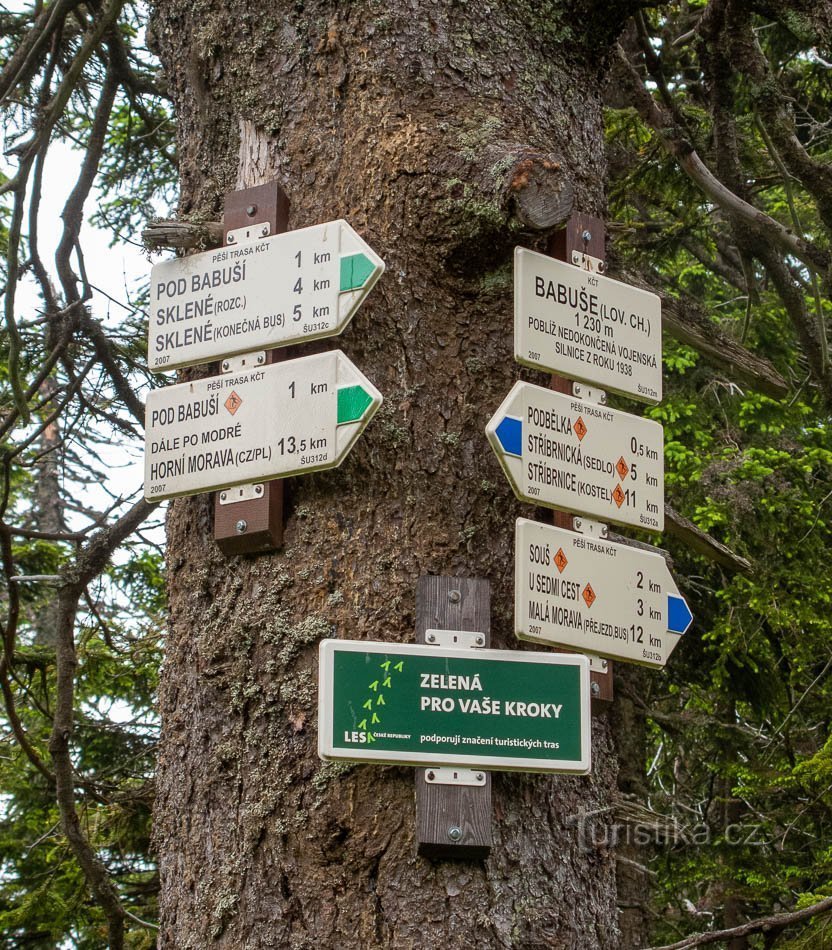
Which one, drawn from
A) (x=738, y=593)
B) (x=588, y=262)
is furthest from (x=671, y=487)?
(x=588, y=262)

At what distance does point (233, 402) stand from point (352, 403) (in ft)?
0.96

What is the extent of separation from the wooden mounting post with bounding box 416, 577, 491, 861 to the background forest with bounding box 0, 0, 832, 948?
977 millimetres

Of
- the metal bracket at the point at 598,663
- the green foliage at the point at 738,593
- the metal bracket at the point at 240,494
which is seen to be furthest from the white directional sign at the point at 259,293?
the green foliage at the point at 738,593

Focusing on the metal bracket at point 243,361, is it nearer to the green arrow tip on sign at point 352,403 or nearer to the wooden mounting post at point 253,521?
the wooden mounting post at point 253,521

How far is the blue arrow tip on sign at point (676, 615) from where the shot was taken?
2.63 metres

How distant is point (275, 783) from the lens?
7.47ft

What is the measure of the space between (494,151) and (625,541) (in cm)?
86

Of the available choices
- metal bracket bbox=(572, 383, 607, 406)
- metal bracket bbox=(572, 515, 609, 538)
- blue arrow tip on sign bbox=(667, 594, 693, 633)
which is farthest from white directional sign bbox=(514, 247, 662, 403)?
blue arrow tip on sign bbox=(667, 594, 693, 633)

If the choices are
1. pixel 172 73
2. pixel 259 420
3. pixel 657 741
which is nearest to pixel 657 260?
pixel 657 741

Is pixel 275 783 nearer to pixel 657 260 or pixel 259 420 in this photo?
pixel 259 420

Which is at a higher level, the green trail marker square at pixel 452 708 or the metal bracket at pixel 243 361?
the metal bracket at pixel 243 361

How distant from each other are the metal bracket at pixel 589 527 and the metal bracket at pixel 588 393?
0.83 ft

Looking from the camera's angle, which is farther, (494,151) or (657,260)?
(657,260)

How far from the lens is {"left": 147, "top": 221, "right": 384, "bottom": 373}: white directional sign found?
97.3 inches
